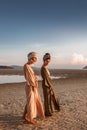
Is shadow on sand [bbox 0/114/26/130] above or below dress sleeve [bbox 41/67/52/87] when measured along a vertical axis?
below

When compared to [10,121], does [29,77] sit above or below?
above

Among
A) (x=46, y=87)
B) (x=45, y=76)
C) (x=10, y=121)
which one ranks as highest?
(x=45, y=76)

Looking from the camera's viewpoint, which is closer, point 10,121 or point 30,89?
point 30,89

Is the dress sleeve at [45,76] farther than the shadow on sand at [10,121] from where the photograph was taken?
Yes

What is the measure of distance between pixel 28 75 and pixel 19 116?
2086 millimetres

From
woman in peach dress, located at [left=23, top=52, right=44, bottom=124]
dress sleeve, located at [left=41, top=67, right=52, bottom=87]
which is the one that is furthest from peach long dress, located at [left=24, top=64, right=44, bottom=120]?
dress sleeve, located at [left=41, top=67, right=52, bottom=87]

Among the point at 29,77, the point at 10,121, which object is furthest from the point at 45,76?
the point at 10,121

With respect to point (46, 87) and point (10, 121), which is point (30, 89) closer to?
point (46, 87)

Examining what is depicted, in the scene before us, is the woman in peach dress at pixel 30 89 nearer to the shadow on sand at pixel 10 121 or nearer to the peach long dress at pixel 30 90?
the peach long dress at pixel 30 90

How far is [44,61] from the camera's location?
9.95 meters

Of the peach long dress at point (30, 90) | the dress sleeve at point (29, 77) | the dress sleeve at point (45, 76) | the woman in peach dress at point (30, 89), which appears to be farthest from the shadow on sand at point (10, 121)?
the dress sleeve at point (45, 76)

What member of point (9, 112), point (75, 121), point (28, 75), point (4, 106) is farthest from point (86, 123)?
point (4, 106)

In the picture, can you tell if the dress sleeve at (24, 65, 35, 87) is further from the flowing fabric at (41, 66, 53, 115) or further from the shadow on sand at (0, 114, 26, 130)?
the shadow on sand at (0, 114, 26, 130)

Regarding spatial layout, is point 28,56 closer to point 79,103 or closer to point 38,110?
point 38,110
